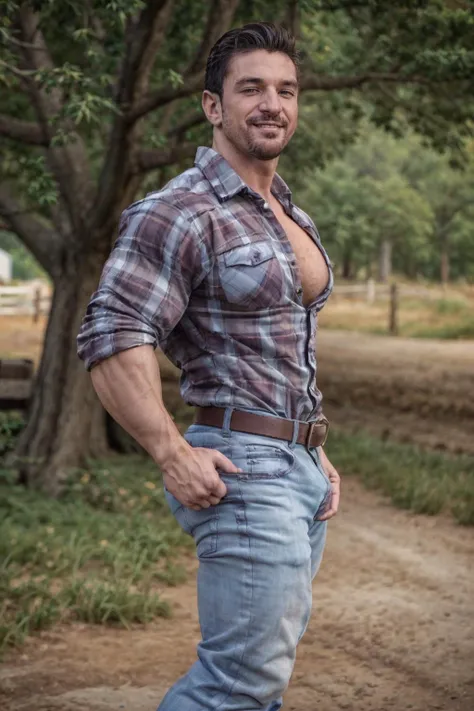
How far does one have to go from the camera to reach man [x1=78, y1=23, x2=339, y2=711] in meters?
2.64

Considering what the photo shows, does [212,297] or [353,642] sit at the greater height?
[212,297]

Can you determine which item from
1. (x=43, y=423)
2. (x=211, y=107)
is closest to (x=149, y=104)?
(x=43, y=423)

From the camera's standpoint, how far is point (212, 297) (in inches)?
109

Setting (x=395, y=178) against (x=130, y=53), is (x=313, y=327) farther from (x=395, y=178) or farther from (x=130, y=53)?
(x=395, y=178)

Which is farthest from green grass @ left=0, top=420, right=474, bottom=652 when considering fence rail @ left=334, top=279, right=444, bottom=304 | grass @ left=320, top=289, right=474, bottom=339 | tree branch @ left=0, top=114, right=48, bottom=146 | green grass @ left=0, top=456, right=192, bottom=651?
fence rail @ left=334, top=279, right=444, bottom=304

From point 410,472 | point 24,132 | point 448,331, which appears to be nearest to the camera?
point 24,132

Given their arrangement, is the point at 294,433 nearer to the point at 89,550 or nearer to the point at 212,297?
the point at 212,297

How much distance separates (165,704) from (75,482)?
6.17 meters

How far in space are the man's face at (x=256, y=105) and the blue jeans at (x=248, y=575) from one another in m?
0.77

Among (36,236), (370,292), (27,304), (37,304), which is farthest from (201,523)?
(370,292)

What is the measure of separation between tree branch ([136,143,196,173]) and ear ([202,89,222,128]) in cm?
538

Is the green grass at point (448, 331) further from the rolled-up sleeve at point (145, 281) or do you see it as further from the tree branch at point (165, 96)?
the rolled-up sleeve at point (145, 281)

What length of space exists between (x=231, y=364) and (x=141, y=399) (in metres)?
0.28

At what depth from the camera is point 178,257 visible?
269cm
